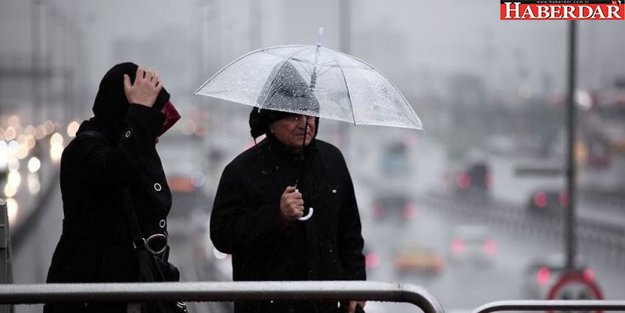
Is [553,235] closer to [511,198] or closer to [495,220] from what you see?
[495,220]

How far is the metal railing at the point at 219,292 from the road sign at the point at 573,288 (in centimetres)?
610

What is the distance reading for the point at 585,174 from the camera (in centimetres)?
5931

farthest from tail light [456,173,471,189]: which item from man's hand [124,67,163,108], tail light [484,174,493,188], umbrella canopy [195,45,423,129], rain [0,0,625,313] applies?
man's hand [124,67,163,108]

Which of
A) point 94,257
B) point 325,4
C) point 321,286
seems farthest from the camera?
point 325,4

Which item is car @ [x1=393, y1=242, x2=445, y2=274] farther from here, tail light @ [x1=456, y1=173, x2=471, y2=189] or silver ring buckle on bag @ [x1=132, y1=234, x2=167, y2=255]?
silver ring buckle on bag @ [x1=132, y1=234, x2=167, y2=255]

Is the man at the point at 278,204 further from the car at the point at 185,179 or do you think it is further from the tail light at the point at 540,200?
the tail light at the point at 540,200

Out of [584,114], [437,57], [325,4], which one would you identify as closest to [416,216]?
[437,57]

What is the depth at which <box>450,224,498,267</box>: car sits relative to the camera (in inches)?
→ 1757

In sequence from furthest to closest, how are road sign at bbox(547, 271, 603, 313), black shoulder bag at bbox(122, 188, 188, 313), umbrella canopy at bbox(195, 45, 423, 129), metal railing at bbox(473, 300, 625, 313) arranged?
1. road sign at bbox(547, 271, 603, 313)
2. umbrella canopy at bbox(195, 45, 423, 129)
3. metal railing at bbox(473, 300, 625, 313)
4. black shoulder bag at bbox(122, 188, 188, 313)

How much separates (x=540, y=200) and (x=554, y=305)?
54.2 metres

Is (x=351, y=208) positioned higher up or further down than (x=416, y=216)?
higher up

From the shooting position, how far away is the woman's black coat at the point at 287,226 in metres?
3.88

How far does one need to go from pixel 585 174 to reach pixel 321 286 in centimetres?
5804

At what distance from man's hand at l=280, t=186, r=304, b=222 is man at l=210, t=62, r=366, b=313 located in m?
0.06
